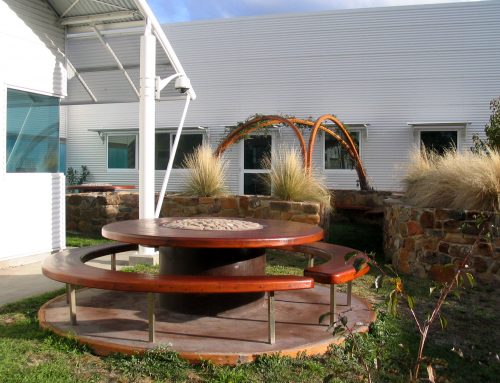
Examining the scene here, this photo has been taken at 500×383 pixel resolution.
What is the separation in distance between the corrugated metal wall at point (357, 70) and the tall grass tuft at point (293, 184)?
648cm

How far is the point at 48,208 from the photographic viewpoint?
24.0 feet

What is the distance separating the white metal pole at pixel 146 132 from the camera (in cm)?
683

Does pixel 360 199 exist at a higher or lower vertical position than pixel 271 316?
higher

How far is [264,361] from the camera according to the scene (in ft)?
10.8

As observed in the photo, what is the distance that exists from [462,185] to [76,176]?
1478 cm

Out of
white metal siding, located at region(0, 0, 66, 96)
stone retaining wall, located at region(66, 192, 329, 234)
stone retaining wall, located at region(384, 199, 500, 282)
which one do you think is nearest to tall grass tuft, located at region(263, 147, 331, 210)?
stone retaining wall, located at region(66, 192, 329, 234)

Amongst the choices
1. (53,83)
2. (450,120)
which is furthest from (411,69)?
(53,83)

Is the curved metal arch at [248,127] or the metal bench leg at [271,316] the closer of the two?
the metal bench leg at [271,316]

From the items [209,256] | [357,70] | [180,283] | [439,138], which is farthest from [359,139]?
[180,283]

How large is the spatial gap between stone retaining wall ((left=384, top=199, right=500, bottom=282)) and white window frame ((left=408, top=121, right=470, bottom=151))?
8586mm

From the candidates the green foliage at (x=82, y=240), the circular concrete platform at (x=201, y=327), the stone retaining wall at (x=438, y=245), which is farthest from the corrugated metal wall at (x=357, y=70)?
the circular concrete platform at (x=201, y=327)

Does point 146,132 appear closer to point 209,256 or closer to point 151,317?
point 209,256

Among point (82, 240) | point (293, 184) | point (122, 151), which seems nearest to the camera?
point (293, 184)

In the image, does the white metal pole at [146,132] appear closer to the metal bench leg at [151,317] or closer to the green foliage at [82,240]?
the green foliage at [82,240]
